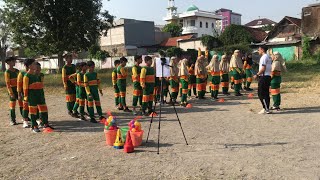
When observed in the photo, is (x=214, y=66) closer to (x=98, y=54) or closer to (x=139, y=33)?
(x=98, y=54)

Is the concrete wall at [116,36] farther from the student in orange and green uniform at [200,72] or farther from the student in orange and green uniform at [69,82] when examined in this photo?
the student in orange and green uniform at [69,82]

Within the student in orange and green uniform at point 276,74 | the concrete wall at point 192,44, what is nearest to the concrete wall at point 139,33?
the concrete wall at point 192,44

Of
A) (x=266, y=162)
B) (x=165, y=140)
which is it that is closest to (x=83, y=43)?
(x=165, y=140)

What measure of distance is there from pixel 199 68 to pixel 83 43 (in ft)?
58.5

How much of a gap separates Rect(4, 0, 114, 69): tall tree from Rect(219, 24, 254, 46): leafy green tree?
61.3ft

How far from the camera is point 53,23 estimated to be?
92.2ft

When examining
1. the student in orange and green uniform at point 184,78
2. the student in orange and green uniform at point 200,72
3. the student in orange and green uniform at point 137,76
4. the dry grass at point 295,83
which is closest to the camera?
the student in orange and green uniform at point 137,76

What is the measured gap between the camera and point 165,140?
714cm

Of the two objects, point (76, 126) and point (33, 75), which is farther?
point (76, 126)

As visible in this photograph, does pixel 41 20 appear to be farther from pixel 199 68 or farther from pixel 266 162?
pixel 266 162

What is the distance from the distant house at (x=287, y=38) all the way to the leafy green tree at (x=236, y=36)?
2302 mm

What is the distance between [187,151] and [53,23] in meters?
24.8

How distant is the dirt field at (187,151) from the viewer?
5.27 meters

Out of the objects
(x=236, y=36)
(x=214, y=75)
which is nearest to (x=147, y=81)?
(x=214, y=75)
